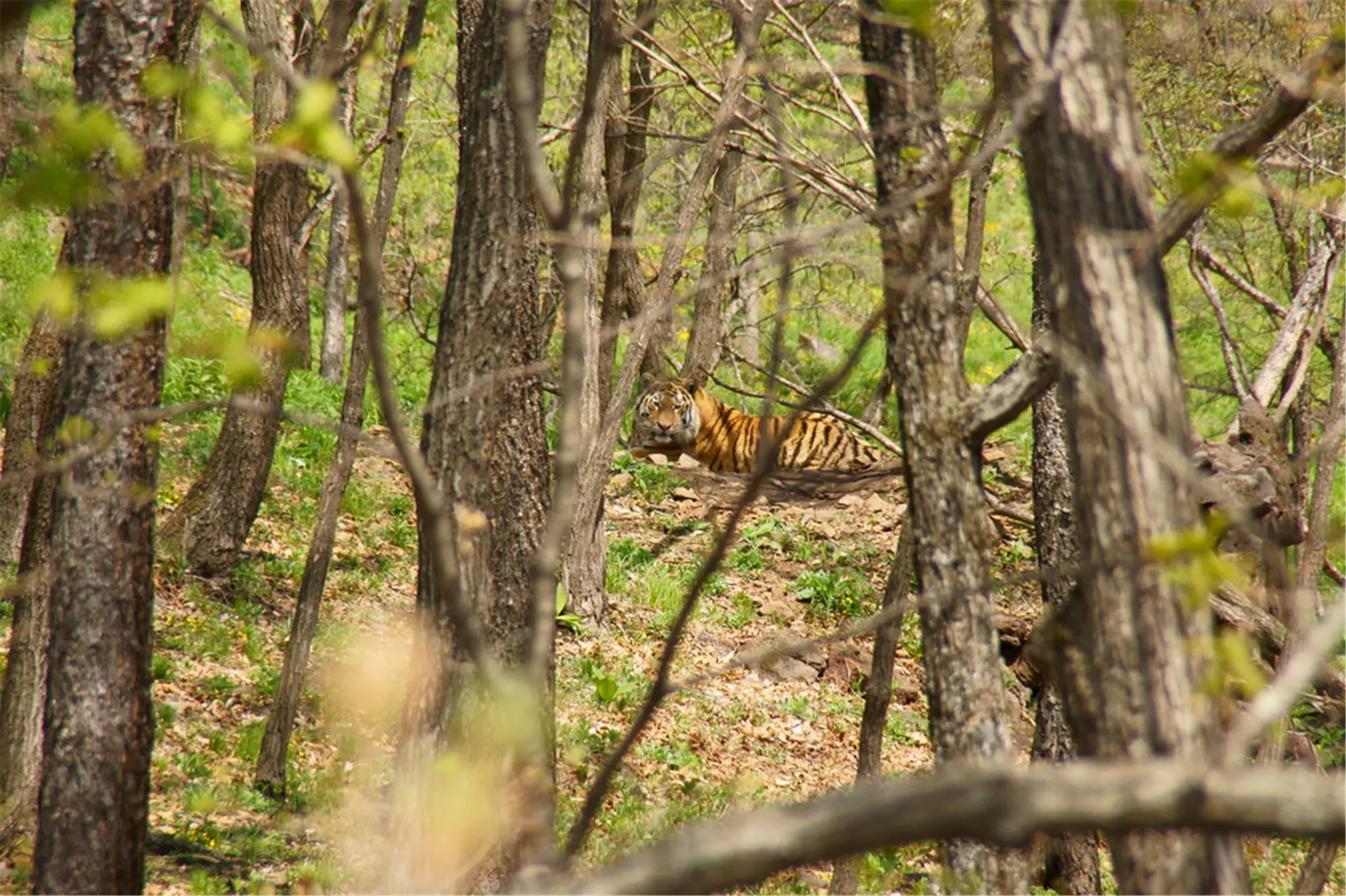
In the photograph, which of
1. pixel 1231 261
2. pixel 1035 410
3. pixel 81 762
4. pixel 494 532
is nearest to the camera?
pixel 81 762

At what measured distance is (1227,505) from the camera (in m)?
1.71

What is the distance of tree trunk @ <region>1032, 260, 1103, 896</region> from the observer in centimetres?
547

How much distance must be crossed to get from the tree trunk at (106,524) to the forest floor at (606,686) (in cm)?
91

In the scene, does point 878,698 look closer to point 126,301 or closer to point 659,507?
point 126,301

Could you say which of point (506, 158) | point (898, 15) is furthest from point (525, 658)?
point (898, 15)

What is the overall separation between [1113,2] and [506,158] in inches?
81.5

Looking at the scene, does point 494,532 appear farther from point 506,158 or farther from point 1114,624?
point 1114,624

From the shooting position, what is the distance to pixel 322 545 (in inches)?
236

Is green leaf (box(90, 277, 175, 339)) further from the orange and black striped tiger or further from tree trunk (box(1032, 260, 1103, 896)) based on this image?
the orange and black striped tiger

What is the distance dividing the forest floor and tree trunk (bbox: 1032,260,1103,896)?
0.74 m

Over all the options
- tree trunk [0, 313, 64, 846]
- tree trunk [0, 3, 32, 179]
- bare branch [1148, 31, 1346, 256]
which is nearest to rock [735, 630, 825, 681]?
tree trunk [0, 313, 64, 846]

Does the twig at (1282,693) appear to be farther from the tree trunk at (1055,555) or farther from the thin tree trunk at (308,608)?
the thin tree trunk at (308,608)

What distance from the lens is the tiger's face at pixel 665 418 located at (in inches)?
476

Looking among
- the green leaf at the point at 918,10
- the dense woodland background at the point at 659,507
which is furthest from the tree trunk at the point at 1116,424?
the green leaf at the point at 918,10
